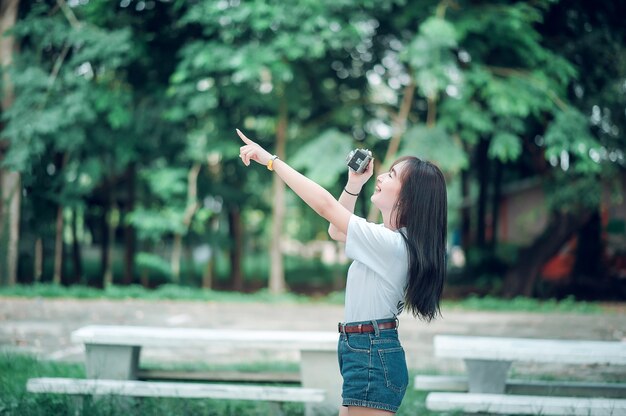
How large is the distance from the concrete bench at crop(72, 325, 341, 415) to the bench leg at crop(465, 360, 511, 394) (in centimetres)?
96

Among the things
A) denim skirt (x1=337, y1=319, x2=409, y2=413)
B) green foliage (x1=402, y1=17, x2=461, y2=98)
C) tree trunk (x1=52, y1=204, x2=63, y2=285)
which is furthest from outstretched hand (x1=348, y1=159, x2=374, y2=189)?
tree trunk (x1=52, y1=204, x2=63, y2=285)

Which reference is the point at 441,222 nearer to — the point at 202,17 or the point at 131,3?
the point at 202,17

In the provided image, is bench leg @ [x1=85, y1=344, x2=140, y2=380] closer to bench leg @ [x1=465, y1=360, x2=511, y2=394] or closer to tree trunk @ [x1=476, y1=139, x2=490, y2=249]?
bench leg @ [x1=465, y1=360, x2=511, y2=394]

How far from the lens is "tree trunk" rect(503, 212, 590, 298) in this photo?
1891 cm

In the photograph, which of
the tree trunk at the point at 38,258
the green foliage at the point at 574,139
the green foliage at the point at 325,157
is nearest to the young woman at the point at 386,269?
the green foliage at the point at 325,157

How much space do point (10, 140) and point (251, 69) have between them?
228 inches

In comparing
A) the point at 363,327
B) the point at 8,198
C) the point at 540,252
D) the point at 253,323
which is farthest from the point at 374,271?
the point at 540,252

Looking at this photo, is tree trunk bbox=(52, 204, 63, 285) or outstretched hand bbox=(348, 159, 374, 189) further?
tree trunk bbox=(52, 204, 63, 285)

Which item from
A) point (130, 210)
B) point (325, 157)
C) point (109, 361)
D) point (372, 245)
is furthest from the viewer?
point (130, 210)

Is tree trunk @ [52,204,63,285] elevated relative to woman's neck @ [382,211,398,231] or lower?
lower

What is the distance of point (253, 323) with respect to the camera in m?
12.0

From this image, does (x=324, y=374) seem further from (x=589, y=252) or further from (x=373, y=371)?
(x=589, y=252)

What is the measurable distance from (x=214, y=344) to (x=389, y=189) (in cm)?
292

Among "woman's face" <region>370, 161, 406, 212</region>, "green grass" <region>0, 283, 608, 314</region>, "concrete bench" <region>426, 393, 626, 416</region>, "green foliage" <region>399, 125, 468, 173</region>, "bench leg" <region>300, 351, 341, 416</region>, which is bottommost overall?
"green grass" <region>0, 283, 608, 314</region>
